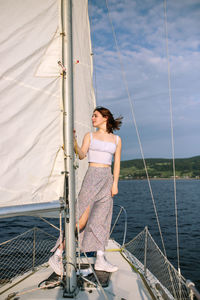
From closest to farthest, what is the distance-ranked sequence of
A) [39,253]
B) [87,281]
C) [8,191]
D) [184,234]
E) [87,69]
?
[8,191] → [87,281] → [87,69] → [39,253] → [184,234]

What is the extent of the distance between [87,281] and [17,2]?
3.22 m

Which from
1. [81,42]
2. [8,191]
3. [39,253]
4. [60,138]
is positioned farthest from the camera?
[39,253]

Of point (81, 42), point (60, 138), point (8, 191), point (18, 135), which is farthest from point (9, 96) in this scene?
point (81, 42)

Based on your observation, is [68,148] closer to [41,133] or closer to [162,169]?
[41,133]

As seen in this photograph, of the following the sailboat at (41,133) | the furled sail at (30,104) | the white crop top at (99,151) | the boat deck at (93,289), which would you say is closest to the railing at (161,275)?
the sailboat at (41,133)

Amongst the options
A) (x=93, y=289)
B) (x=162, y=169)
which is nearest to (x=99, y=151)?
(x=93, y=289)

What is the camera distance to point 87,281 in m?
2.87

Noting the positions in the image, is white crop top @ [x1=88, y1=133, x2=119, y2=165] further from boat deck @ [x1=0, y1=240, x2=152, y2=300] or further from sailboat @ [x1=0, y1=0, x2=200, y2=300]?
boat deck @ [x1=0, y1=240, x2=152, y2=300]

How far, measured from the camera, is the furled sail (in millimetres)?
2186

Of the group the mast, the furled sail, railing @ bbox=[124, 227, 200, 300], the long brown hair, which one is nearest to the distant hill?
railing @ bbox=[124, 227, 200, 300]

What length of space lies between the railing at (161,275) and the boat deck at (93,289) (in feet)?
0.68

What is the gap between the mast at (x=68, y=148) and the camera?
2541mm

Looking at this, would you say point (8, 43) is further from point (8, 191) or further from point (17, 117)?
point (8, 191)

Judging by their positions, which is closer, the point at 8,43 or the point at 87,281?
the point at 8,43
